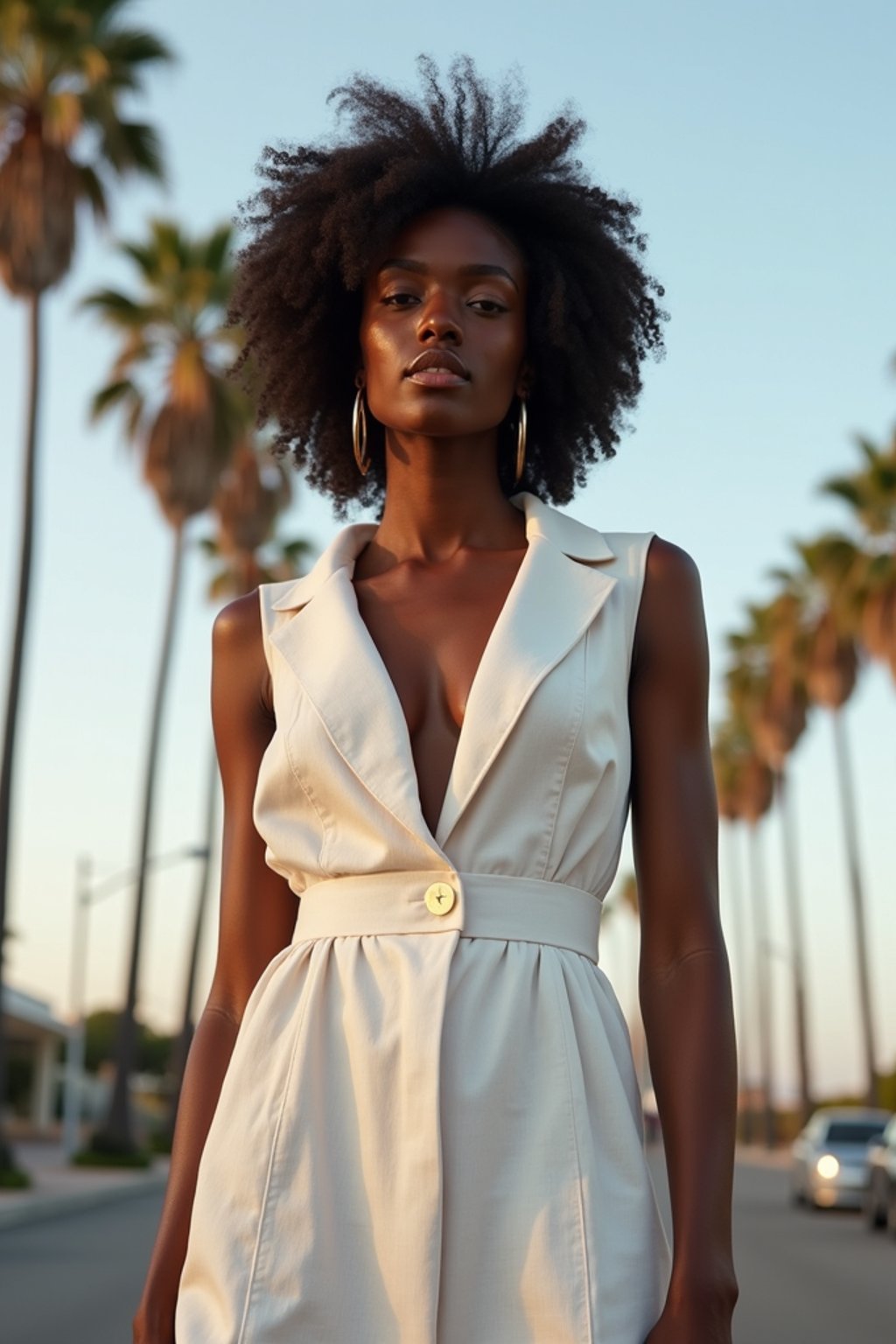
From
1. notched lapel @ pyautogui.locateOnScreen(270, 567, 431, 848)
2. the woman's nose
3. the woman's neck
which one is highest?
the woman's nose

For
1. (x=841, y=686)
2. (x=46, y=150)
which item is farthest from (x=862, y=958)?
(x=46, y=150)

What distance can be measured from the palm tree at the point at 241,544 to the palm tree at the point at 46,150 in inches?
421

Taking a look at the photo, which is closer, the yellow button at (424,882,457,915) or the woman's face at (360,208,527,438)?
the yellow button at (424,882,457,915)

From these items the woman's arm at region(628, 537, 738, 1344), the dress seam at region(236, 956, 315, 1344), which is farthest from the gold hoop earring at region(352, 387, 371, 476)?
the dress seam at region(236, 956, 315, 1344)

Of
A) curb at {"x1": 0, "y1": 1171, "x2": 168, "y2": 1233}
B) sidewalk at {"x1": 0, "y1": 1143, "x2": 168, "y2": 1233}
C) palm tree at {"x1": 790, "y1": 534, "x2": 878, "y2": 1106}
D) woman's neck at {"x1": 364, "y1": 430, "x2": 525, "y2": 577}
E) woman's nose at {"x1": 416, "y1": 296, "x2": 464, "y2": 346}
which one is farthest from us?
palm tree at {"x1": 790, "y1": 534, "x2": 878, "y2": 1106}

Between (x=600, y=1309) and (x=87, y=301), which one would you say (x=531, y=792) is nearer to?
(x=600, y=1309)

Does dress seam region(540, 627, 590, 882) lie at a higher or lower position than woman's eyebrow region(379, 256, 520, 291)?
lower

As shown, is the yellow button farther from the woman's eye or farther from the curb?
the curb

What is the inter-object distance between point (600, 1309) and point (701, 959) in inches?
17.6

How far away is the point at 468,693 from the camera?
102 inches

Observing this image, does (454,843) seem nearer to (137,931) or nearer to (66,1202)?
(66,1202)

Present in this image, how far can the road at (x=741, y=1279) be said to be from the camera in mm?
12797

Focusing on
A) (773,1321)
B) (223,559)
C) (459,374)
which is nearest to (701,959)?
(459,374)

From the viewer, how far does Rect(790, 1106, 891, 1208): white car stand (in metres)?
28.6
